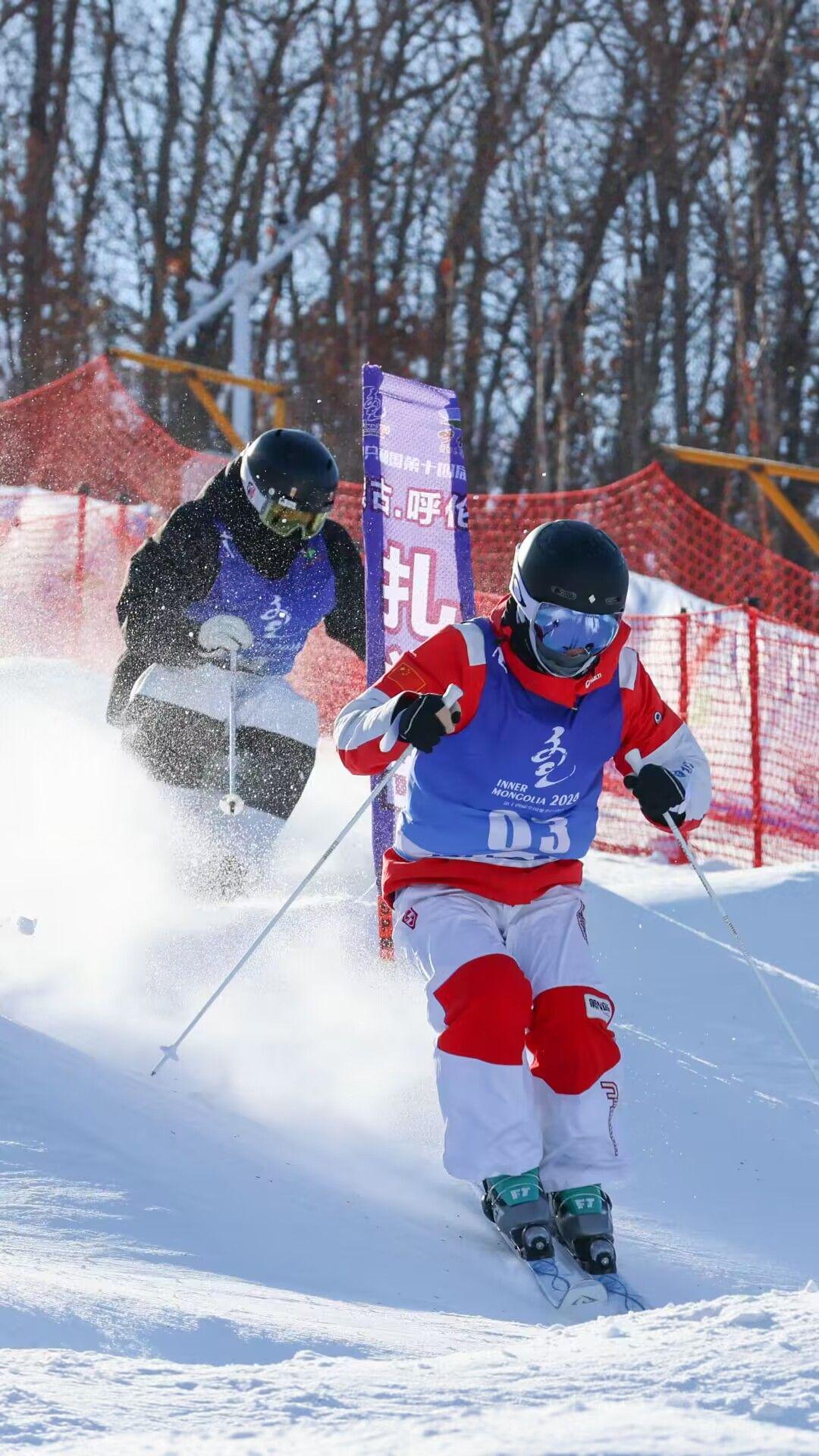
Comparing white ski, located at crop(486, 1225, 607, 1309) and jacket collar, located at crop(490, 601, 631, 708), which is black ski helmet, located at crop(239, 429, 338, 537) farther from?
white ski, located at crop(486, 1225, 607, 1309)

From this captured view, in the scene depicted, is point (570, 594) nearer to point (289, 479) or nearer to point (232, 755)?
point (289, 479)

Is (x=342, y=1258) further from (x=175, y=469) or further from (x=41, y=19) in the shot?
(x=41, y=19)

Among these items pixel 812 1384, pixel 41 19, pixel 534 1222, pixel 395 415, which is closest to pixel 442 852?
pixel 534 1222

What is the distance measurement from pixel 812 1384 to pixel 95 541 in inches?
359

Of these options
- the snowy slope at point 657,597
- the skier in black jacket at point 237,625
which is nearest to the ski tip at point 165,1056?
the skier in black jacket at point 237,625

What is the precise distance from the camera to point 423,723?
3.68 meters

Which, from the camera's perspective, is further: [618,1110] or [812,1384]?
[618,1110]

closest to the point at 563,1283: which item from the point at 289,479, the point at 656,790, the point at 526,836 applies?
the point at 526,836

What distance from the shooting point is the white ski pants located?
3.51 meters

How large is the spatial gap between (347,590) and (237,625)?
51 cm

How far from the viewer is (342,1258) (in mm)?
3273

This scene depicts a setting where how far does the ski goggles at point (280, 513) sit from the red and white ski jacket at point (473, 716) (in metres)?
1.54

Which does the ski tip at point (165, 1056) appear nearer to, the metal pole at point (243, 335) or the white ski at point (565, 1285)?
the white ski at point (565, 1285)

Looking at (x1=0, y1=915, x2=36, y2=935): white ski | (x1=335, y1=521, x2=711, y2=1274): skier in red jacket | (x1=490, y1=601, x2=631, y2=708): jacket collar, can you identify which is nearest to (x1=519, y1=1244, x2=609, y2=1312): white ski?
(x1=335, y1=521, x2=711, y2=1274): skier in red jacket
